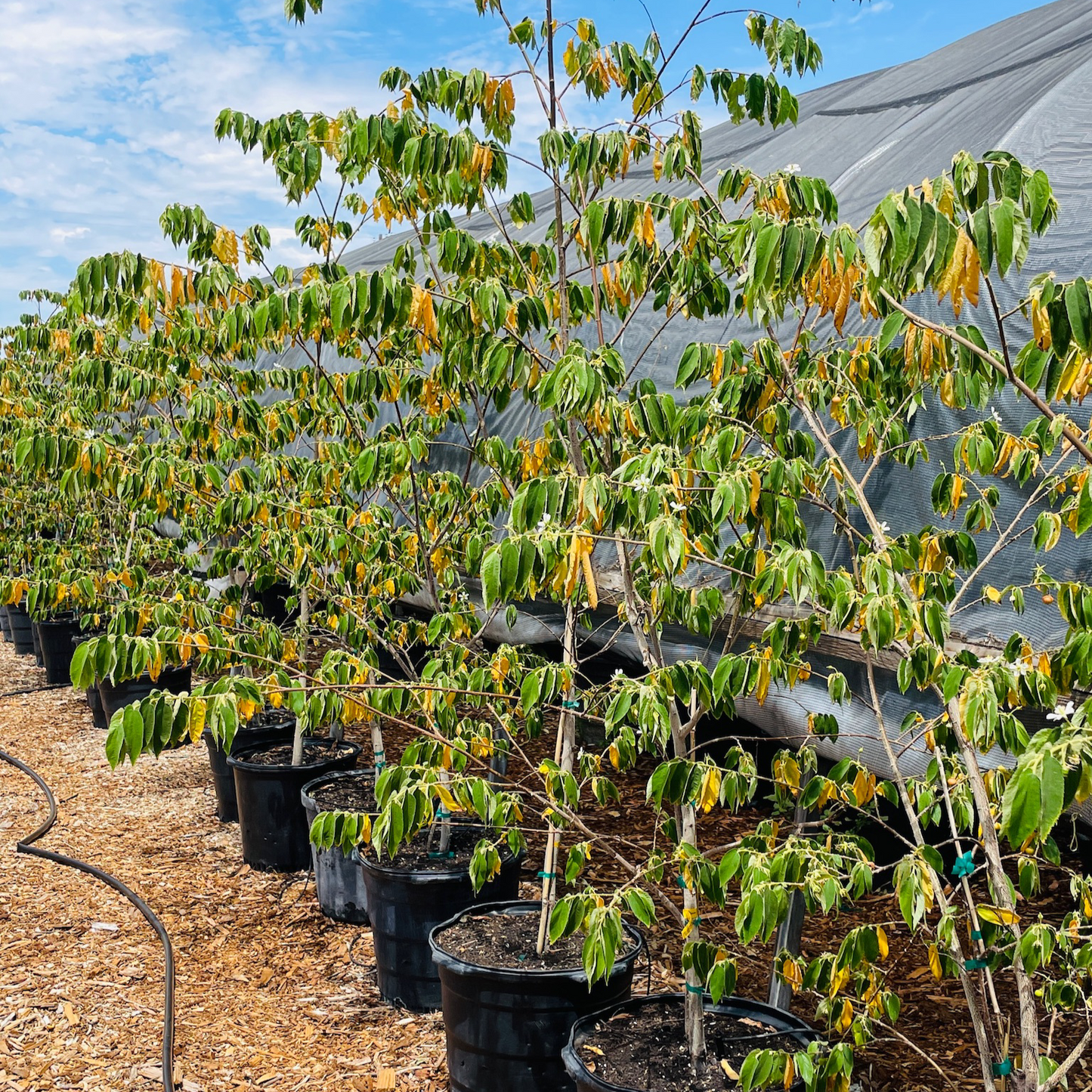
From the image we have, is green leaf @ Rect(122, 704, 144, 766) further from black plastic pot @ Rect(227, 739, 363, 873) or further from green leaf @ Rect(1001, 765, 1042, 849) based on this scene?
black plastic pot @ Rect(227, 739, 363, 873)

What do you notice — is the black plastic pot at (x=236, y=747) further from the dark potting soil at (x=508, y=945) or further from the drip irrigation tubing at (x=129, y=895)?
the dark potting soil at (x=508, y=945)

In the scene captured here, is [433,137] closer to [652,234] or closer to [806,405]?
[652,234]

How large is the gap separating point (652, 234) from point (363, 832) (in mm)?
1848

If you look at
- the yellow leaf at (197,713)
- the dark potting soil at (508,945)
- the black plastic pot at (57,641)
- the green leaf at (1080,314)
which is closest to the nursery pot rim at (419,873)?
the dark potting soil at (508,945)

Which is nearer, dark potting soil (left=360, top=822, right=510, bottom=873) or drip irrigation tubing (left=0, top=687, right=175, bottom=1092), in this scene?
drip irrigation tubing (left=0, top=687, right=175, bottom=1092)

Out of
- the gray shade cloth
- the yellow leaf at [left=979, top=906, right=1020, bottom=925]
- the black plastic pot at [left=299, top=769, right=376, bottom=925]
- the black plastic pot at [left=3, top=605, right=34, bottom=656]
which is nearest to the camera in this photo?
the yellow leaf at [left=979, top=906, right=1020, bottom=925]

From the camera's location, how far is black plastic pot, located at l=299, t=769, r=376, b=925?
457 centimetres

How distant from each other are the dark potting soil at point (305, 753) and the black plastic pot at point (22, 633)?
284 inches

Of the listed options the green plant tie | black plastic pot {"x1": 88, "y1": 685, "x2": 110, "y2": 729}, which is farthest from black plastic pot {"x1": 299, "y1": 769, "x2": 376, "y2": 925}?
black plastic pot {"x1": 88, "y1": 685, "x2": 110, "y2": 729}

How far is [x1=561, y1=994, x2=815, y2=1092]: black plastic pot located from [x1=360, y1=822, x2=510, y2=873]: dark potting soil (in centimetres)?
102

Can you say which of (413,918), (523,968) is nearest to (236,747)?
(413,918)

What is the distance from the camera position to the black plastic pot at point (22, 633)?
37.8 ft

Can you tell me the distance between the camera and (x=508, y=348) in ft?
8.86

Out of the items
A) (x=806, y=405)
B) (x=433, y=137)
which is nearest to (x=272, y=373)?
(x=433, y=137)
